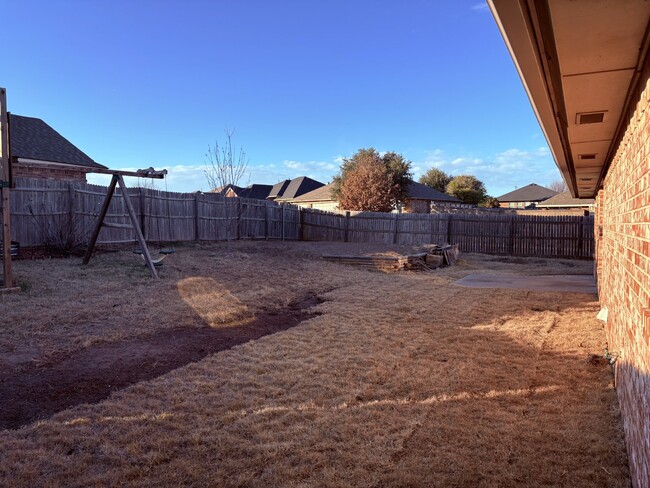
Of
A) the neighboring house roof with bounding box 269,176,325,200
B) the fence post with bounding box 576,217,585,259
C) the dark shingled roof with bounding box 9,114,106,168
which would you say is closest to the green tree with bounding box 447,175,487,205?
the neighboring house roof with bounding box 269,176,325,200

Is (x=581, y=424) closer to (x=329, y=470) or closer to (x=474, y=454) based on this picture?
(x=474, y=454)

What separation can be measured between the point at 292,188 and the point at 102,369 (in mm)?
42281

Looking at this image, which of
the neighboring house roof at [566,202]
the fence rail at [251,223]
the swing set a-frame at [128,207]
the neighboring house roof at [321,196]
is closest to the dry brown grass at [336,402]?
the swing set a-frame at [128,207]

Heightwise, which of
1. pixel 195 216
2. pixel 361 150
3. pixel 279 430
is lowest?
pixel 279 430

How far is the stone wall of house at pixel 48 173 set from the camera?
15797mm

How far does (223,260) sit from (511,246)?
12800 mm

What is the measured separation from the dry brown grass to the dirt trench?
0.77 ft

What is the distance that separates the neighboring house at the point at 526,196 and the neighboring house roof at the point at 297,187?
946 inches

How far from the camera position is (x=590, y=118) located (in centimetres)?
357

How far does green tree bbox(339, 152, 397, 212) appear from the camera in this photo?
30.6 m

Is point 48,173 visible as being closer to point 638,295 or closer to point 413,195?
point 638,295

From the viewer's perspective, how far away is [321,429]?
328cm

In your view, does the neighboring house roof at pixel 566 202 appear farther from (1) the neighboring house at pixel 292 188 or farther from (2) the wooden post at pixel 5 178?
(2) the wooden post at pixel 5 178

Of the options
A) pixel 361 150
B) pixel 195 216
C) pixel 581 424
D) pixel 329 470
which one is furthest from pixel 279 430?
pixel 361 150
